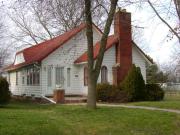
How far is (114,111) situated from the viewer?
22.4m

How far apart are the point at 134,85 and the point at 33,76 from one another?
10913 millimetres

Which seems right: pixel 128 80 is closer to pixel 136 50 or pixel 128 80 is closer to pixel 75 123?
pixel 136 50

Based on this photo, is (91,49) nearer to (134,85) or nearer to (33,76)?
(134,85)

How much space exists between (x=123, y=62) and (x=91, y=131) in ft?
66.1

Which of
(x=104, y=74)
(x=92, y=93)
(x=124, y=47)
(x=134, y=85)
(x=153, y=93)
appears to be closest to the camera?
(x=92, y=93)

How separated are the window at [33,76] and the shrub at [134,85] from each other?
8.73 metres

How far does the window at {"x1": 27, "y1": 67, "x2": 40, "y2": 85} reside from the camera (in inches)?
1531

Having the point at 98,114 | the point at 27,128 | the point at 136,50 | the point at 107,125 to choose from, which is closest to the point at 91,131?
the point at 107,125

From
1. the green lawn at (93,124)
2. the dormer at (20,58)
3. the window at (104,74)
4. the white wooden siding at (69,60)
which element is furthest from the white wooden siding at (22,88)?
the green lawn at (93,124)

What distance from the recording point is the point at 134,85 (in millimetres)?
32719

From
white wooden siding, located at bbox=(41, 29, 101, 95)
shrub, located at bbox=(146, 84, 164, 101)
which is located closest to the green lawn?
shrub, located at bbox=(146, 84, 164, 101)

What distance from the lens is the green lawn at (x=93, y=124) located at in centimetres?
1616

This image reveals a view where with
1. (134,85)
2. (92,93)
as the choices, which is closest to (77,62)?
(134,85)

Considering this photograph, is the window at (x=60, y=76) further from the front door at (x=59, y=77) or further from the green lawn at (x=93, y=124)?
the green lawn at (x=93, y=124)
